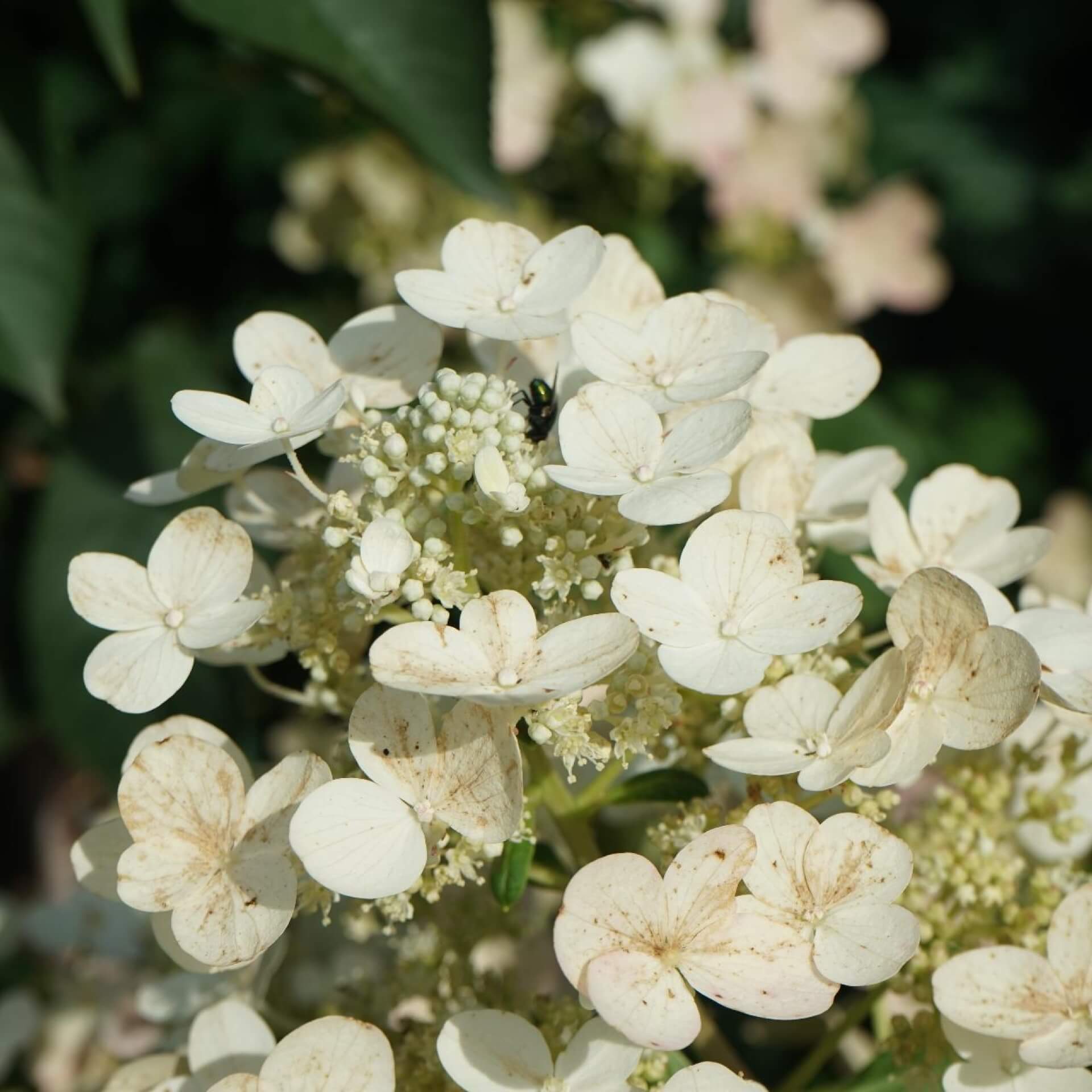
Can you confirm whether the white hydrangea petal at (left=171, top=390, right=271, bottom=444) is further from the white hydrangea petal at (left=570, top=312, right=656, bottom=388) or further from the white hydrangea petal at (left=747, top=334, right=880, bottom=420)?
the white hydrangea petal at (left=747, top=334, right=880, bottom=420)

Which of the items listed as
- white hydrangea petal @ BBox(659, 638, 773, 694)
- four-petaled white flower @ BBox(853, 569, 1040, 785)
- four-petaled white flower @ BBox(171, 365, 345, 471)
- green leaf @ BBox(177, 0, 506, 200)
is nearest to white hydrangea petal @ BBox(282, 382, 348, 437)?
four-petaled white flower @ BBox(171, 365, 345, 471)

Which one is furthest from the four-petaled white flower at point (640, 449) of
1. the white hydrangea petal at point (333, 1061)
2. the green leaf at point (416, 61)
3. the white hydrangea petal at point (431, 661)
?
the green leaf at point (416, 61)

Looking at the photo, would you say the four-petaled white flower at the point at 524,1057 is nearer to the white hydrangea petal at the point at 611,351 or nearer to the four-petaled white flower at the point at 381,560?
the four-petaled white flower at the point at 381,560

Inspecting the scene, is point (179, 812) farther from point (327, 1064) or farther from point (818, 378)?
point (818, 378)

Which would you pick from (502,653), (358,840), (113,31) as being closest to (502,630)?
(502,653)

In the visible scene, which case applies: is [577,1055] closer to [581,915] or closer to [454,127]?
[581,915]
